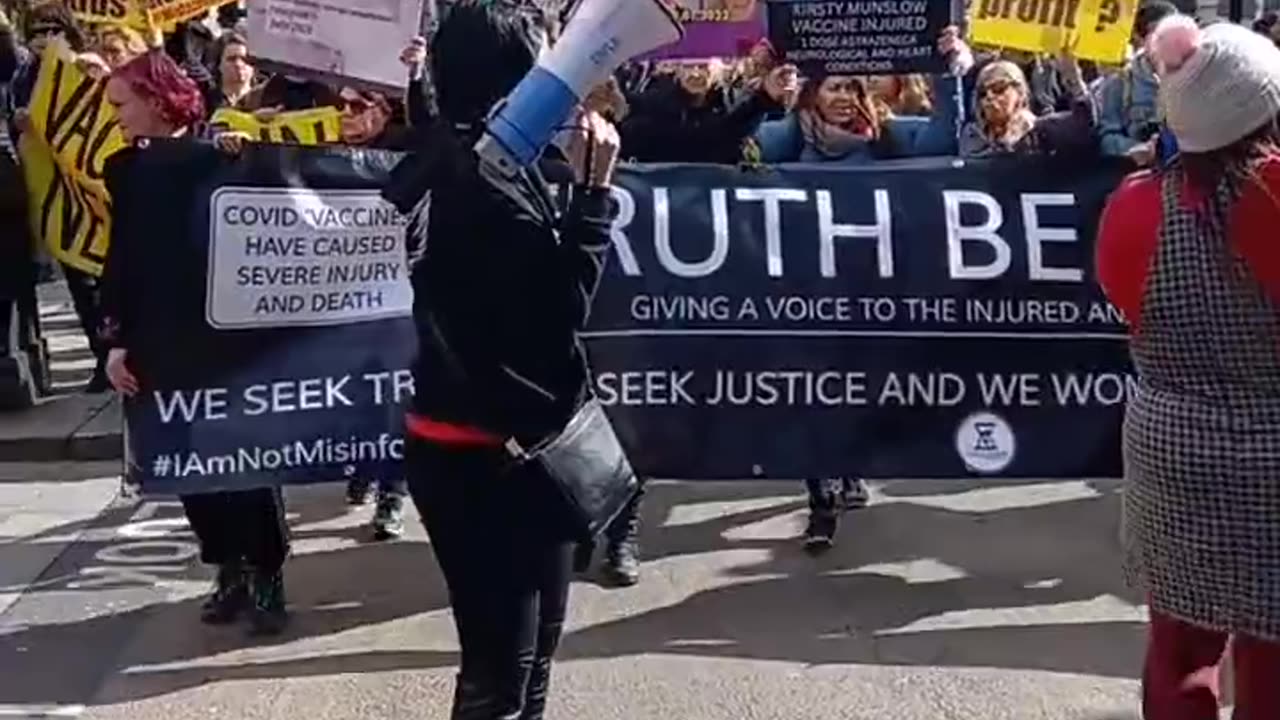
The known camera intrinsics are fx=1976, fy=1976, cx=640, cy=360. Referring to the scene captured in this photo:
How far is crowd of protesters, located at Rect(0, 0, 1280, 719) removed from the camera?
3.49 meters

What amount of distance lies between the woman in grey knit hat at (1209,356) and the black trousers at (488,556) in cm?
111

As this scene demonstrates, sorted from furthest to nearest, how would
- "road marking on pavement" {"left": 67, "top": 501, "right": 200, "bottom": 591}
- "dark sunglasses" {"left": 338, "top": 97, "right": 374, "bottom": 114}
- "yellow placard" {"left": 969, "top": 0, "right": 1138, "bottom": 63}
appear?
"yellow placard" {"left": 969, "top": 0, "right": 1138, "bottom": 63} < "dark sunglasses" {"left": 338, "top": 97, "right": 374, "bottom": 114} < "road marking on pavement" {"left": 67, "top": 501, "right": 200, "bottom": 591}

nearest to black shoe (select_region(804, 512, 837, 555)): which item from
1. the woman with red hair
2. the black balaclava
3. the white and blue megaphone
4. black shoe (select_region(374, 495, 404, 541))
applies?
black shoe (select_region(374, 495, 404, 541))

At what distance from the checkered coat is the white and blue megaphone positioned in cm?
95

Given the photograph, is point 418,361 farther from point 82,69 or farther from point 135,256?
point 82,69

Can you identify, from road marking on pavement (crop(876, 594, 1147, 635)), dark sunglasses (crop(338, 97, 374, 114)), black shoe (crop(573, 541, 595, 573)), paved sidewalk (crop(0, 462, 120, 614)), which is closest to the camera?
black shoe (crop(573, 541, 595, 573))

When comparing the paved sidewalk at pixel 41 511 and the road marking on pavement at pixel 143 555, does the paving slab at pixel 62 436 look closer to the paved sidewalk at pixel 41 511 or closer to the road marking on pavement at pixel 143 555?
the paved sidewalk at pixel 41 511

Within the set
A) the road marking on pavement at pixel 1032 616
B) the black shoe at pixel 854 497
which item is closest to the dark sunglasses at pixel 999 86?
the black shoe at pixel 854 497

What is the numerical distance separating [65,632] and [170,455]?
0.72 metres

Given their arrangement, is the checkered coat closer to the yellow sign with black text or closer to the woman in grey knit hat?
the woman in grey knit hat

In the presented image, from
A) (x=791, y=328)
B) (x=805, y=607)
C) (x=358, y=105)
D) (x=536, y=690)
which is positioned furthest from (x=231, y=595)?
(x=536, y=690)

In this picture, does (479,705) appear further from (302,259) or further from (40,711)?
(302,259)

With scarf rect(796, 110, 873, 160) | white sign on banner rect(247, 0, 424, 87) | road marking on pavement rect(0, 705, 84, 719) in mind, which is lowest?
road marking on pavement rect(0, 705, 84, 719)

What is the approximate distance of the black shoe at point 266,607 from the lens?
5.77m
